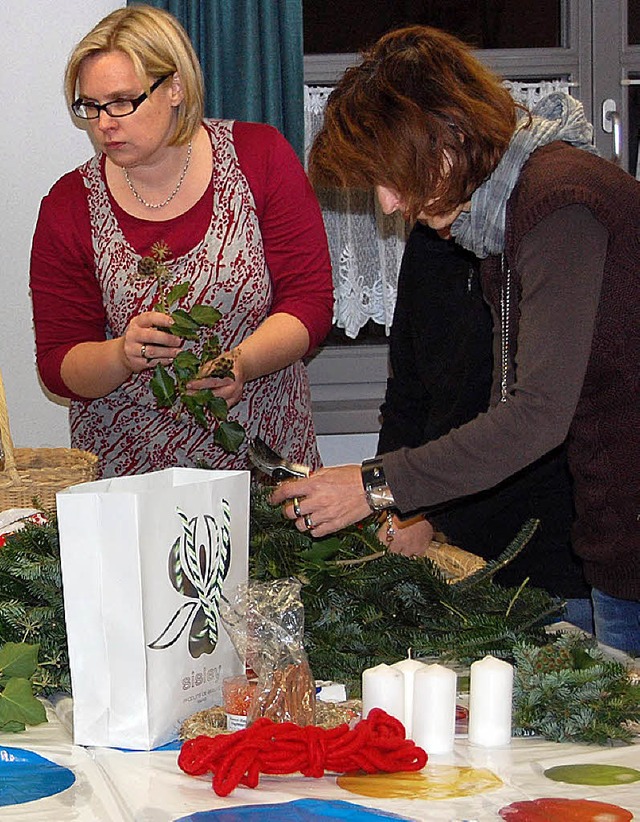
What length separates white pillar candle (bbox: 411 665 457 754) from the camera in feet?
3.40

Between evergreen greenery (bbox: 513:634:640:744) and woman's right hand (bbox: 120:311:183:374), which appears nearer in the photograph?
evergreen greenery (bbox: 513:634:640:744)

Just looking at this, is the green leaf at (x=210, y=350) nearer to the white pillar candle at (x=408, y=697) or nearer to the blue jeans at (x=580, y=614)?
the blue jeans at (x=580, y=614)

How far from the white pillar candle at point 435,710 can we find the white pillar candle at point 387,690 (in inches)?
0.7

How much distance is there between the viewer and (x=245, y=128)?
6.94ft

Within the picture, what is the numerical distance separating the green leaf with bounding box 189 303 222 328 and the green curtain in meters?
1.04

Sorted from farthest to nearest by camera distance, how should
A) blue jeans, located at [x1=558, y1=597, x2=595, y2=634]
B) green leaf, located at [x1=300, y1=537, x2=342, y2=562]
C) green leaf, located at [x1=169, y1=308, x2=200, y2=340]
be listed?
green leaf, located at [x1=169, y1=308, x2=200, y2=340] < blue jeans, located at [x1=558, y1=597, x2=595, y2=634] < green leaf, located at [x1=300, y1=537, x2=342, y2=562]

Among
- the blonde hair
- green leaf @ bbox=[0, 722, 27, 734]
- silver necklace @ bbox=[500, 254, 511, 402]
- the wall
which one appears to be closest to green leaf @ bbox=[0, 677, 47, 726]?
A: green leaf @ bbox=[0, 722, 27, 734]

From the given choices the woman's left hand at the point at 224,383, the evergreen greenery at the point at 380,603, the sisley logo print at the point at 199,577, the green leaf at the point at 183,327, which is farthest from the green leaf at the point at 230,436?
the sisley logo print at the point at 199,577

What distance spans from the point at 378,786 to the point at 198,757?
15 centimetres

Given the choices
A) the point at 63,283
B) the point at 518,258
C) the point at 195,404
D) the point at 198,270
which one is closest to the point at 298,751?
the point at 518,258

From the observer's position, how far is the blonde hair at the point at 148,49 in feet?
6.22

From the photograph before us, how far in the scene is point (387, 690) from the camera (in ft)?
3.46

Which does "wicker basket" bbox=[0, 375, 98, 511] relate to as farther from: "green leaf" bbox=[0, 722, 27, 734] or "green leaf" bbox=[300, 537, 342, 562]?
"green leaf" bbox=[0, 722, 27, 734]

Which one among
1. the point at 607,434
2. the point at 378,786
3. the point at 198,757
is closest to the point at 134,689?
the point at 198,757
